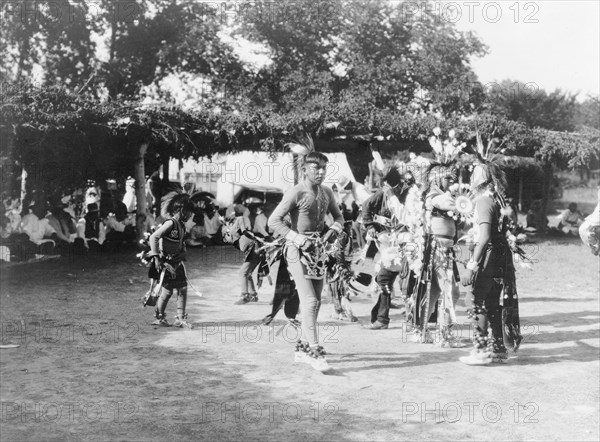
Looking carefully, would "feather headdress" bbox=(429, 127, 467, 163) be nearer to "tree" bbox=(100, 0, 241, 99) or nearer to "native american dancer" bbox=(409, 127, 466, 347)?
"native american dancer" bbox=(409, 127, 466, 347)

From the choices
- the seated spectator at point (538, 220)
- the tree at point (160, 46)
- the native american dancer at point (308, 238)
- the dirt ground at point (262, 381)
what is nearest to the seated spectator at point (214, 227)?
the dirt ground at point (262, 381)

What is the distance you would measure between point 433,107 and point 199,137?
18.6 meters

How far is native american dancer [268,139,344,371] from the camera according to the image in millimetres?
5871

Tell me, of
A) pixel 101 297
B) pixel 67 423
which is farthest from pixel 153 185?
pixel 67 423

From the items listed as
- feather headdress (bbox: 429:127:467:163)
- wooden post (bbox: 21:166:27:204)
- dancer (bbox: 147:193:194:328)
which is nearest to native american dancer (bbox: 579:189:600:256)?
feather headdress (bbox: 429:127:467:163)

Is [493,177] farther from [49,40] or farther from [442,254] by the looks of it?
[49,40]

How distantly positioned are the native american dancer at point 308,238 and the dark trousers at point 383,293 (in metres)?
1.40

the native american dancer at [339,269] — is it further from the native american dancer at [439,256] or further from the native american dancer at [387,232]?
the native american dancer at [439,256]

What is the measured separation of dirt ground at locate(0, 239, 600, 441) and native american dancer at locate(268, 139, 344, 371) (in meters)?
0.32

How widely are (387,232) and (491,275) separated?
1.88 m

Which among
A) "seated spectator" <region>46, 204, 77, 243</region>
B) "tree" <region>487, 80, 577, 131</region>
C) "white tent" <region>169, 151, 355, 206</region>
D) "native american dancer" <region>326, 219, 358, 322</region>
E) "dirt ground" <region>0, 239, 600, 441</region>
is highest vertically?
"tree" <region>487, 80, 577, 131</region>

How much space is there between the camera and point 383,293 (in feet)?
24.5

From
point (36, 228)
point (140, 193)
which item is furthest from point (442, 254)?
point (140, 193)

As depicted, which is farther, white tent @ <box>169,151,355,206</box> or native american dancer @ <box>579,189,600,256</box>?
white tent @ <box>169,151,355,206</box>
